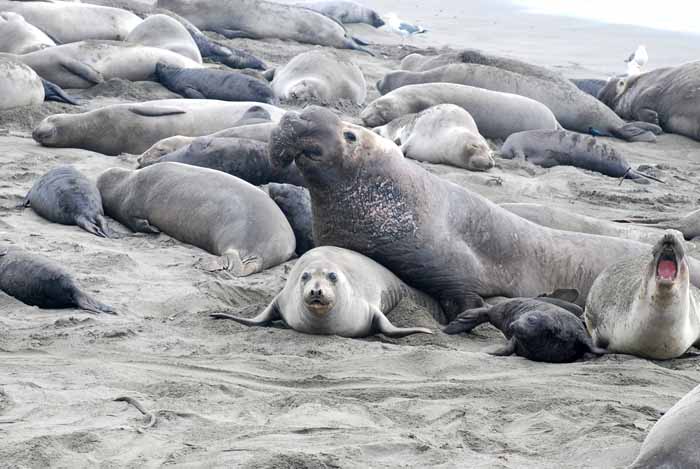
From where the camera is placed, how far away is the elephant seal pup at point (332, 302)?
17.0ft

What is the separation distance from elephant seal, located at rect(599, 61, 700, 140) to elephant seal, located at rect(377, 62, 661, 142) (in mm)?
296

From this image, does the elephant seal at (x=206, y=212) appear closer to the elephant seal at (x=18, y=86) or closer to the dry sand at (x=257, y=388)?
the dry sand at (x=257, y=388)

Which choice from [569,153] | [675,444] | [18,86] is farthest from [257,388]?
[569,153]

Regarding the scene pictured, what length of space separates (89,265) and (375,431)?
8.26 feet

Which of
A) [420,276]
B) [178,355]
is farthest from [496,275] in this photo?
[178,355]

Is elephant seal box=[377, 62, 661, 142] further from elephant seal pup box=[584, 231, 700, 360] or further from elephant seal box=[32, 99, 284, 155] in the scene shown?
elephant seal pup box=[584, 231, 700, 360]

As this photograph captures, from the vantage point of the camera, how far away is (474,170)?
9.23 m

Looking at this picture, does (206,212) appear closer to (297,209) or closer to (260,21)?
(297,209)

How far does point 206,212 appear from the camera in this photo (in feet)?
22.3

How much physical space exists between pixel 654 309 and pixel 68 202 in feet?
10.8

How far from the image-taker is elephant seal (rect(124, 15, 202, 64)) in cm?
1198

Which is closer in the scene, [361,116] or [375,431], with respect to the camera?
[375,431]

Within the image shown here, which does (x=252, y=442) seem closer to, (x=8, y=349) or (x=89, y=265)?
(x=8, y=349)

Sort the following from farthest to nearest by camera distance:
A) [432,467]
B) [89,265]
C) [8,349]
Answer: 1. [89,265]
2. [8,349]
3. [432,467]
